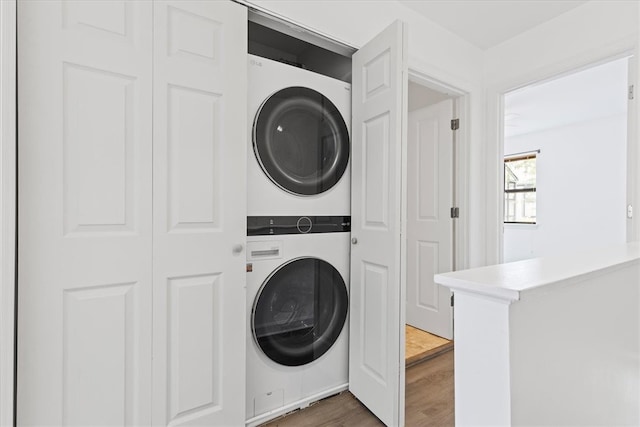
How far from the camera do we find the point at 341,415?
1.67 m

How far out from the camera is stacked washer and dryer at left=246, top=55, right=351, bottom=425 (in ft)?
5.18

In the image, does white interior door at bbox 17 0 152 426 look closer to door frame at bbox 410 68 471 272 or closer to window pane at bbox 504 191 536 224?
door frame at bbox 410 68 471 272

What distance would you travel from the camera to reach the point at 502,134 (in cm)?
258

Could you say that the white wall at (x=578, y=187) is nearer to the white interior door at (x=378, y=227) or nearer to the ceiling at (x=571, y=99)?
the ceiling at (x=571, y=99)

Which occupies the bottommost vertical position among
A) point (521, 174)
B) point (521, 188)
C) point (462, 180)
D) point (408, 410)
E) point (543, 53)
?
point (408, 410)

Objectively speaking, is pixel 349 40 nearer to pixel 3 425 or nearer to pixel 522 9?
pixel 522 9

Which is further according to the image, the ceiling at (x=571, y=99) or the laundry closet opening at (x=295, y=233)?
the ceiling at (x=571, y=99)

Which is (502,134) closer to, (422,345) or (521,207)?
(422,345)

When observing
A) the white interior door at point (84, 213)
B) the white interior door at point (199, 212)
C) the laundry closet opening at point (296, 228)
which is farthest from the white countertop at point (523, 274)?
the white interior door at point (84, 213)

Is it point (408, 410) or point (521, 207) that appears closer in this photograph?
point (408, 410)

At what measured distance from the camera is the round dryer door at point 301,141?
62.8 inches

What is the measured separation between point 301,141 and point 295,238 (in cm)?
53

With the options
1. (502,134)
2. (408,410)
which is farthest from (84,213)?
(502,134)

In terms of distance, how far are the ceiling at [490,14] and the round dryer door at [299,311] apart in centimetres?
189
